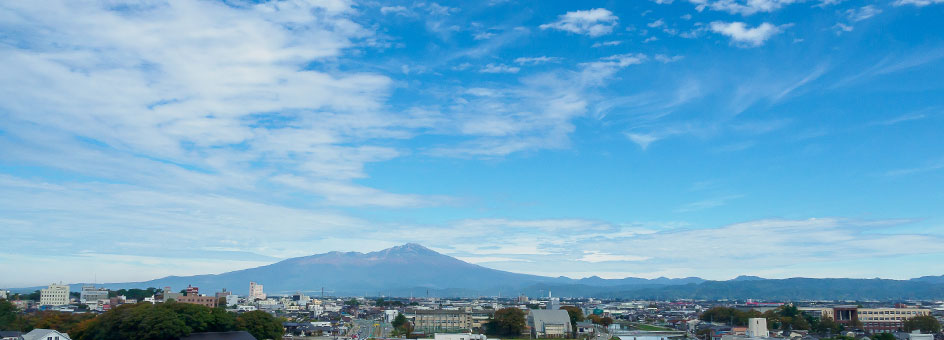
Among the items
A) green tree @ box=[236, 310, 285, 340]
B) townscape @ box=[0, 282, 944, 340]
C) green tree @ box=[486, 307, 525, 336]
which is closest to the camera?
A: townscape @ box=[0, 282, 944, 340]

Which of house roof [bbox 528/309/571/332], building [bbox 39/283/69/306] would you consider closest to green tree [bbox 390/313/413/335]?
house roof [bbox 528/309/571/332]

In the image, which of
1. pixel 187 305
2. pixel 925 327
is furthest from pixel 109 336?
pixel 925 327

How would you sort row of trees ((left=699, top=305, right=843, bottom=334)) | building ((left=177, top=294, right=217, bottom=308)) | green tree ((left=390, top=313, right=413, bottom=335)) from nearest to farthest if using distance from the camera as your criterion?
green tree ((left=390, top=313, right=413, bottom=335)) < row of trees ((left=699, top=305, right=843, bottom=334)) < building ((left=177, top=294, right=217, bottom=308))

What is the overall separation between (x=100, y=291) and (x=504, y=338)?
4980 cm

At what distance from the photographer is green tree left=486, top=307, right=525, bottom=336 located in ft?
121

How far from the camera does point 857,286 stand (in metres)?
172

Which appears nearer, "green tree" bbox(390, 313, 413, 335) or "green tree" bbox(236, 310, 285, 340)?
"green tree" bbox(236, 310, 285, 340)

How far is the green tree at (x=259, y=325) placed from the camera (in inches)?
1024

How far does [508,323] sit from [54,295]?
44733mm

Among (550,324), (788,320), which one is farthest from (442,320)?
(788,320)

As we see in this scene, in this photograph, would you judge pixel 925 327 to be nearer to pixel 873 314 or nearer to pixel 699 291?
pixel 873 314

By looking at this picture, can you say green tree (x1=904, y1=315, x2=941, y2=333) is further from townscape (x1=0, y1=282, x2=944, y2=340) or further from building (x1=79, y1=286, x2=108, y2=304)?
building (x1=79, y1=286, x2=108, y2=304)

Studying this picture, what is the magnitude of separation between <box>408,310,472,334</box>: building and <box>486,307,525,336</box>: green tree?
4416 mm

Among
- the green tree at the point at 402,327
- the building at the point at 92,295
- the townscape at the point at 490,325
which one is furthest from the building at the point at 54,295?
the green tree at the point at 402,327
